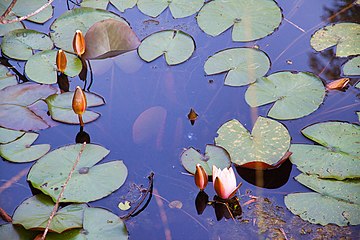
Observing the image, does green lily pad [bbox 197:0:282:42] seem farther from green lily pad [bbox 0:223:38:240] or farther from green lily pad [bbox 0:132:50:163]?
green lily pad [bbox 0:223:38:240]

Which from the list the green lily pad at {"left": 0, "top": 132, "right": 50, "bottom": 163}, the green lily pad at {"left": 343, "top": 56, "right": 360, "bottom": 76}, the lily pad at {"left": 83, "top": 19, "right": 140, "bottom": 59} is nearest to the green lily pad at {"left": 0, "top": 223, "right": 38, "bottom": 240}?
the green lily pad at {"left": 0, "top": 132, "right": 50, "bottom": 163}

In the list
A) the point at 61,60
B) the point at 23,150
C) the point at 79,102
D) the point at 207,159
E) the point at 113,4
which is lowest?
the point at 23,150

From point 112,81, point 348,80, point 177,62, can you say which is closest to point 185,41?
point 177,62

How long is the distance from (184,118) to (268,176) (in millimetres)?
578

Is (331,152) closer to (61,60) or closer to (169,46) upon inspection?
(169,46)

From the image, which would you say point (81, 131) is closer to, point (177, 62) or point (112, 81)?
point (112, 81)

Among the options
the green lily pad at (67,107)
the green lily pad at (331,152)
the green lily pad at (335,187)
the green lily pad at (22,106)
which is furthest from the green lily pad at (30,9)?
the green lily pad at (335,187)

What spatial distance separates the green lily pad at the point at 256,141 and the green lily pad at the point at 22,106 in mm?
971

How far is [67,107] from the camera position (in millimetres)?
2654

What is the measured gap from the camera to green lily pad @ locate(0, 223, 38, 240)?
2066 mm

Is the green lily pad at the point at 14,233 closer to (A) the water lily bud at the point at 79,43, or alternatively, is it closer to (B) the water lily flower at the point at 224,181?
(B) the water lily flower at the point at 224,181

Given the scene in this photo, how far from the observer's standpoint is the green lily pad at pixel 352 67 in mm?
2777

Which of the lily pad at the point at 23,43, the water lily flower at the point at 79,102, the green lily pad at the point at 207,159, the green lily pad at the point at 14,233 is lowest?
the green lily pad at the point at 14,233

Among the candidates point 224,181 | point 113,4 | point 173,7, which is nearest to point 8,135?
point 224,181
